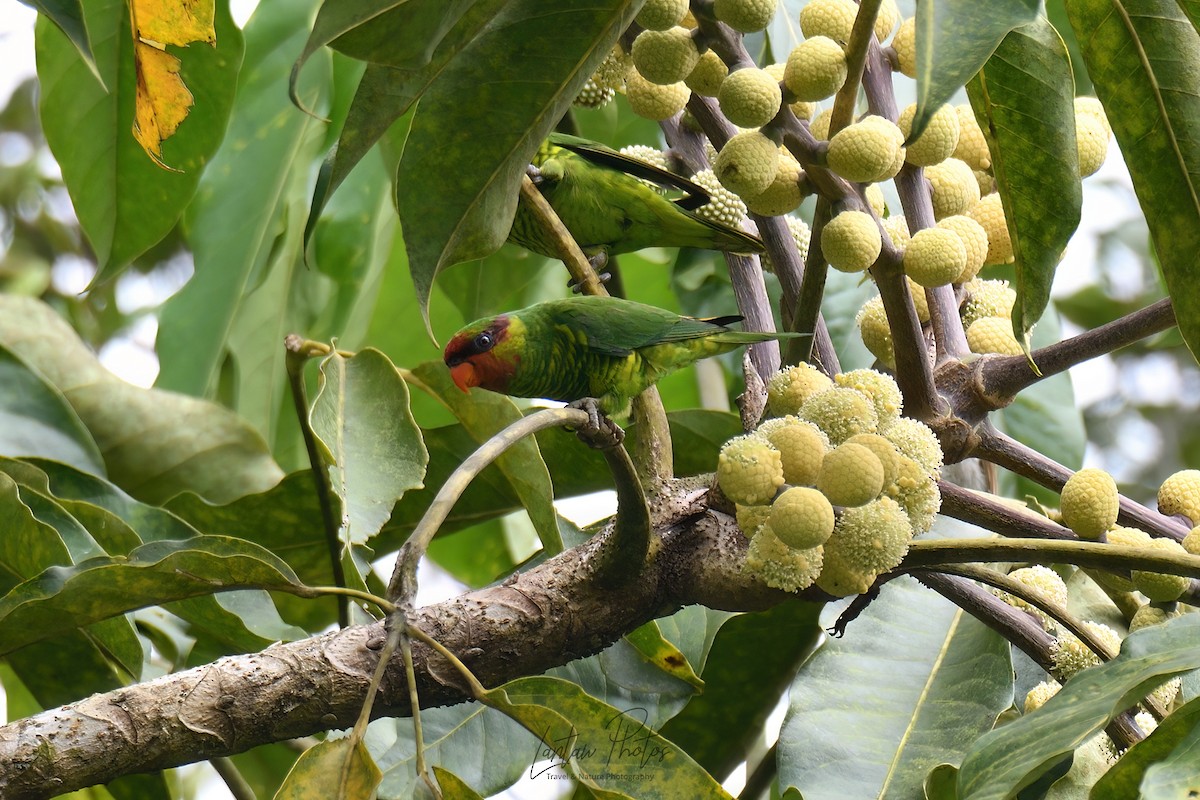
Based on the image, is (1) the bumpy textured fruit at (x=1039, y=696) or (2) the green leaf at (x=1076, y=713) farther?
(1) the bumpy textured fruit at (x=1039, y=696)

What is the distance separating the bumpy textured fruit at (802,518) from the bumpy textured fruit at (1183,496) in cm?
40

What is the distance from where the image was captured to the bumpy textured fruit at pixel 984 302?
128 cm

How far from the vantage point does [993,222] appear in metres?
1.28

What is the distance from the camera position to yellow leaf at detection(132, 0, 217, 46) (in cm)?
105

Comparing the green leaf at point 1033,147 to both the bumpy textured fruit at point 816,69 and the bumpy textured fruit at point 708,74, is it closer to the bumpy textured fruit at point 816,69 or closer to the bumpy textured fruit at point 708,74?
the bumpy textured fruit at point 816,69

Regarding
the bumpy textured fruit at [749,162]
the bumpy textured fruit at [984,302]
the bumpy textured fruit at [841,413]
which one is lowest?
the bumpy textured fruit at [841,413]

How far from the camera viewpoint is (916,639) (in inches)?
50.3

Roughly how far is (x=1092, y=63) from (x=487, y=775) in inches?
A: 35.3

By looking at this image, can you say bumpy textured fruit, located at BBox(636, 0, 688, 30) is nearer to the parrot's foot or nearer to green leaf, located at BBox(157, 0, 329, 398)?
the parrot's foot

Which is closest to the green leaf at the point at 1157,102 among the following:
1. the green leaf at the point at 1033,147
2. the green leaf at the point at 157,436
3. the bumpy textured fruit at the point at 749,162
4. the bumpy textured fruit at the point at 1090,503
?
the green leaf at the point at 1033,147

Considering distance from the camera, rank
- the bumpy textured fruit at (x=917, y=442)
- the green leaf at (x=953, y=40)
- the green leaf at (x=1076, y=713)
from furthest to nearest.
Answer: the bumpy textured fruit at (x=917, y=442), the green leaf at (x=1076, y=713), the green leaf at (x=953, y=40)

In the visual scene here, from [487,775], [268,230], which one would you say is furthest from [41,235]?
[487,775]

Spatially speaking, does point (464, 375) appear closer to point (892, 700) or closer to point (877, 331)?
point (877, 331)

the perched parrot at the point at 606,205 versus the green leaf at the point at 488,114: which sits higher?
the green leaf at the point at 488,114
